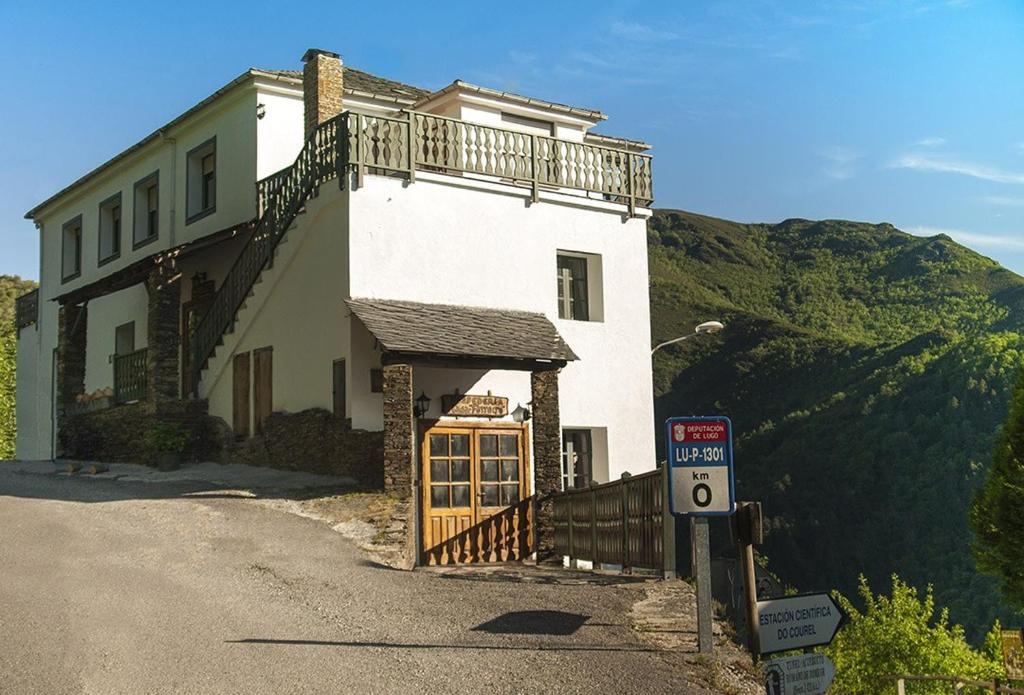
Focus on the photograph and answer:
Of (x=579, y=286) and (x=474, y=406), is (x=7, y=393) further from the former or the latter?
(x=474, y=406)

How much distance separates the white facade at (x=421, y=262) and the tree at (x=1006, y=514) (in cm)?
896

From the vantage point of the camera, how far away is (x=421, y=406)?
61.5ft

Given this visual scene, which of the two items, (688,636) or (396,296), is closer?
(688,636)

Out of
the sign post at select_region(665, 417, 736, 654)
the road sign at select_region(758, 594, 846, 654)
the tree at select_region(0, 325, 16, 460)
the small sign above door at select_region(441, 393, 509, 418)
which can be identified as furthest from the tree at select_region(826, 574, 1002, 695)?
the tree at select_region(0, 325, 16, 460)

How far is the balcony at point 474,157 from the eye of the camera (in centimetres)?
1930

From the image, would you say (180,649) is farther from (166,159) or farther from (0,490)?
(166,159)

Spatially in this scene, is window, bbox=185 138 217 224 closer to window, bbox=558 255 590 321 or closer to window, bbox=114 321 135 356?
window, bbox=114 321 135 356

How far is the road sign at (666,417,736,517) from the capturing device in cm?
980

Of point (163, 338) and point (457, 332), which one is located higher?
point (163, 338)

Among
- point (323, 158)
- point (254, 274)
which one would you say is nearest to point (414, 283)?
point (323, 158)

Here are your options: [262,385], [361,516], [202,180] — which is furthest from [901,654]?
[361,516]

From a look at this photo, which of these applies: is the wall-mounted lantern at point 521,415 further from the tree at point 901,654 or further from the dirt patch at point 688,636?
the tree at point 901,654

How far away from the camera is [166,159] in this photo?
91.8ft

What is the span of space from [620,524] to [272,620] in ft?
17.6
